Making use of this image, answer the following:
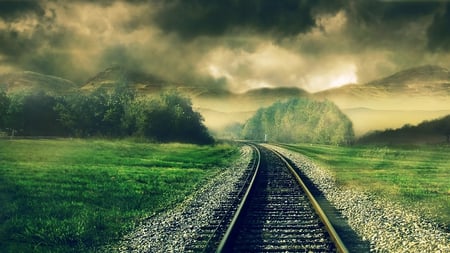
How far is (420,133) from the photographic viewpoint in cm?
1836

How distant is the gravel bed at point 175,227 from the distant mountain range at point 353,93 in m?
3.32

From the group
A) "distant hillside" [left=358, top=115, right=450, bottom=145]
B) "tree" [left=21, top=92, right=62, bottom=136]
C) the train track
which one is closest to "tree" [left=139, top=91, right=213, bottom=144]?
"tree" [left=21, top=92, right=62, bottom=136]

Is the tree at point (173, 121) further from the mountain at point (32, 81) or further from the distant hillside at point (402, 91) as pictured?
the distant hillside at point (402, 91)

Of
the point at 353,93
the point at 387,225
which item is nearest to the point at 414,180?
the point at 353,93

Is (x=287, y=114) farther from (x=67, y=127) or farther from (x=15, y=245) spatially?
(x=15, y=245)

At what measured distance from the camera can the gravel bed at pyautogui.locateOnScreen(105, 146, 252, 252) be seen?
Answer: 6.93 meters

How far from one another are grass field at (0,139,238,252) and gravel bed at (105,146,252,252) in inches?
15.1

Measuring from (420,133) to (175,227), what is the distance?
13735 mm

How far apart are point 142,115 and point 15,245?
50.4 ft

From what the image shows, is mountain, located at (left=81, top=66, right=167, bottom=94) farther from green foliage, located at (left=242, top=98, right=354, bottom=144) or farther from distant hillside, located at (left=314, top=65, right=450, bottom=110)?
green foliage, located at (left=242, top=98, right=354, bottom=144)

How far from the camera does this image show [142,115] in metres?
22.4

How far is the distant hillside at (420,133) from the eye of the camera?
58.0ft

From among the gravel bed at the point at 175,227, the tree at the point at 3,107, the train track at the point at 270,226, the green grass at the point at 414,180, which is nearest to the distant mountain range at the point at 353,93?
the green grass at the point at 414,180

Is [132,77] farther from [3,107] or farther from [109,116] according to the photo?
[109,116]
